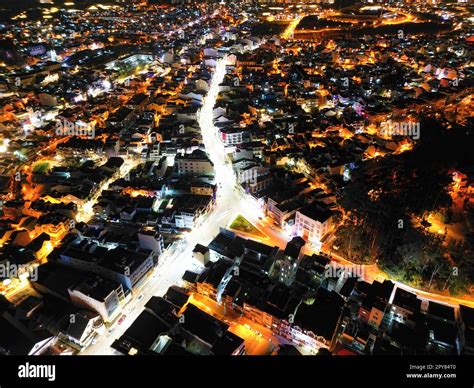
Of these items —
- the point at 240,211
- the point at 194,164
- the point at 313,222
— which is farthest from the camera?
the point at 194,164

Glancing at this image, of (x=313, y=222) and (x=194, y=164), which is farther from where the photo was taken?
(x=194, y=164)

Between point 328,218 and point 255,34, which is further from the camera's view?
point 255,34

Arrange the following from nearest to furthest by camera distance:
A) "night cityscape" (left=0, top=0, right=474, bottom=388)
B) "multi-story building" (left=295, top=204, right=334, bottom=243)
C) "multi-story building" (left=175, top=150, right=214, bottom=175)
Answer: "night cityscape" (left=0, top=0, right=474, bottom=388), "multi-story building" (left=295, top=204, right=334, bottom=243), "multi-story building" (left=175, top=150, right=214, bottom=175)

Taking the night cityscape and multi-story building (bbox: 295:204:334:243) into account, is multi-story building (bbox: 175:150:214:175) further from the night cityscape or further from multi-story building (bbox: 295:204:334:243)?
multi-story building (bbox: 295:204:334:243)

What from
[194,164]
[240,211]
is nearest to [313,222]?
[240,211]

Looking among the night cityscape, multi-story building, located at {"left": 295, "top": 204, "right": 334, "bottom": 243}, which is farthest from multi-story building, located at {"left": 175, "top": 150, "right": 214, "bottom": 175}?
multi-story building, located at {"left": 295, "top": 204, "right": 334, "bottom": 243}

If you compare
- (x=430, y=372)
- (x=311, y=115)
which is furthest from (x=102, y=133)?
(x=430, y=372)

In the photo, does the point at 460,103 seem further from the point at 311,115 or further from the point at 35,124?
the point at 35,124

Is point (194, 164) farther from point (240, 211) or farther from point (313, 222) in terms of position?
point (313, 222)
